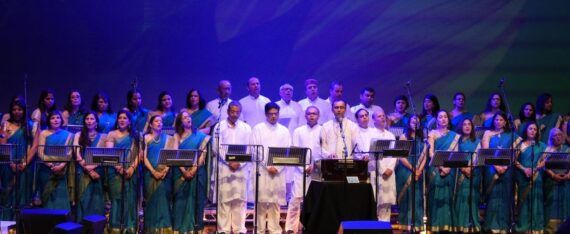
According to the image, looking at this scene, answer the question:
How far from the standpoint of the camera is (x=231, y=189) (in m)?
9.85

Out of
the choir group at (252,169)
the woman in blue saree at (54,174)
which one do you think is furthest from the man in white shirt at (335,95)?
the woman in blue saree at (54,174)

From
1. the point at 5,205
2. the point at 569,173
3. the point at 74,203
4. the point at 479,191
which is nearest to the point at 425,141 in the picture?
the point at 479,191

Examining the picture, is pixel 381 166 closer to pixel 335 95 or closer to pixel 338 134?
pixel 338 134

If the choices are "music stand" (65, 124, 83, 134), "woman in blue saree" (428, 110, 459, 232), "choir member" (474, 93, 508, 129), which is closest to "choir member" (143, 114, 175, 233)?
"music stand" (65, 124, 83, 134)

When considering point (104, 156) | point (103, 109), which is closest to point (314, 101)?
point (103, 109)

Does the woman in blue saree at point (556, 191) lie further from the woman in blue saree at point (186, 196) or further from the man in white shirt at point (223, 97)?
the woman in blue saree at point (186, 196)

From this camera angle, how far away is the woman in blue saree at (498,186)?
398 inches

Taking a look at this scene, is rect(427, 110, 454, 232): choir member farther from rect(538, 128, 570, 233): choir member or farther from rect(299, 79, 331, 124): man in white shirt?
rect(299, 79, 331, 124): man in white shirt

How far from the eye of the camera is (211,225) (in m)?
11.0

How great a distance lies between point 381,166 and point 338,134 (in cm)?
77

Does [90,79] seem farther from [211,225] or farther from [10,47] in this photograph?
[211,225]

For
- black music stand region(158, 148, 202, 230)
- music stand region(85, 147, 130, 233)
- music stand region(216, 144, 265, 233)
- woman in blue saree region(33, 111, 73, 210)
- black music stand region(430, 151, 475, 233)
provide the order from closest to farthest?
music stand region(85, 147, 130, 233)
black music stand region(158, 148, 202, 230)
music stand region(216, 144, 265, 233)
black music stand region(430, 151, 475, 233)
woman in blue saree region(33, 111, 73, 210)

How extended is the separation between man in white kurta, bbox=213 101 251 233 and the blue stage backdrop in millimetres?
2077

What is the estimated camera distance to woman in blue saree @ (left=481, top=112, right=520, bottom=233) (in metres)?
10.1
